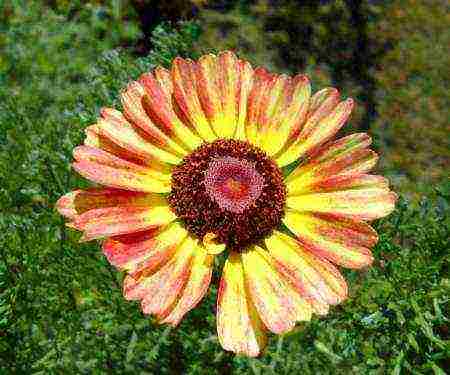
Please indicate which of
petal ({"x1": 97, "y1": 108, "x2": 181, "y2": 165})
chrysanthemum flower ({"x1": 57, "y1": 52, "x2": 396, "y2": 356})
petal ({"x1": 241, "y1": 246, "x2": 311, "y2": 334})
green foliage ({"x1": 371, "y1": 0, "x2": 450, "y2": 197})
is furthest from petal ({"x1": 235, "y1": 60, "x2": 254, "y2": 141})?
green foliage ({"x1": 371, "y1": 0, "x2": 450, "y2": 197})

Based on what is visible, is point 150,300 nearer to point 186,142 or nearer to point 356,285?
point 186,142

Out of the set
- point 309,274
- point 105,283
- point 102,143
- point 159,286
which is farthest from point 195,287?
point 105,283

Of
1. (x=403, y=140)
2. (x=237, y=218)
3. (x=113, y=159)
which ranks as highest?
(x=113, y=159)

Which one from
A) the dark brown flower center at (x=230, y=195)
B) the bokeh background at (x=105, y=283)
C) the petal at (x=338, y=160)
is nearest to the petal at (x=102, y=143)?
the dark brown flower center at (x=230, y=195)

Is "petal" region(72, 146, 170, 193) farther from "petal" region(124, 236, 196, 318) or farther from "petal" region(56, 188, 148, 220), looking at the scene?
"petal" region(124, 236, 196, 318)

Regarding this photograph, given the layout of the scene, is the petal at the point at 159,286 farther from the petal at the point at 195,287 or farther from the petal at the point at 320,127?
the petal at the point at 320,127

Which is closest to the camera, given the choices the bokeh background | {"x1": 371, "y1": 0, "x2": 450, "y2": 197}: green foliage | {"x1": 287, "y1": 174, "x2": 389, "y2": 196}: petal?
{"x1": 287, "y1": 174, "x2": 389, "y2": 196}: petal

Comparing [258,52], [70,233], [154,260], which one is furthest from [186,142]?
[258,52]
